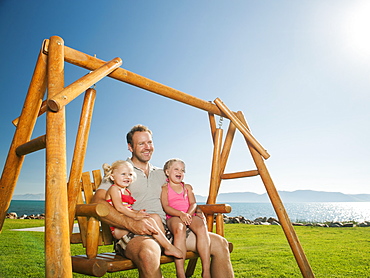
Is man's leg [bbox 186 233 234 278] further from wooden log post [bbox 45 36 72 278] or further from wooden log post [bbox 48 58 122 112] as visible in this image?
wooden log post [bbox 48 58 122 112]

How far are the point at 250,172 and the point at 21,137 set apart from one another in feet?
7.31

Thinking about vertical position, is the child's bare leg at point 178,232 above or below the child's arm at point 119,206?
below

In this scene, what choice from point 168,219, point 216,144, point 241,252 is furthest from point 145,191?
point 241,252

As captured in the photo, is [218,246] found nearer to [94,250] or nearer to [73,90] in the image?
[94,250]

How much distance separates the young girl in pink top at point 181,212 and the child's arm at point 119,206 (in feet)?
1.27

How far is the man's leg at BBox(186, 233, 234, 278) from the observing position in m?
2.88

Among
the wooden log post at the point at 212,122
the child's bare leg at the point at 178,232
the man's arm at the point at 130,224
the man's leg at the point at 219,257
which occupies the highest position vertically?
the wooden log post at the point at 212,122

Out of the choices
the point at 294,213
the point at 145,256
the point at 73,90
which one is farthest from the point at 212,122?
the point at 294,213

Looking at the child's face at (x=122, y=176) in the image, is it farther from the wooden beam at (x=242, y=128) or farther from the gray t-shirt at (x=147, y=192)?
the wooden beam at (x=242, y=128)

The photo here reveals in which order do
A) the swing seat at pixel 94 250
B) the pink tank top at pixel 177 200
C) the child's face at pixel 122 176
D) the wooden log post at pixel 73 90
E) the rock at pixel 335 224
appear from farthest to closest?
the rock at pixel 335 224, the pink tank top at pixel 177 200, the child's face at pixel 122 176, the swing seat at pixel 94 250, the wooden log post at pixel 73 90

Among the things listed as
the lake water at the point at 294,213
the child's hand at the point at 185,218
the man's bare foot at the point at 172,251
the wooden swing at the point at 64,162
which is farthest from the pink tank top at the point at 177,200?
the lake water at the point at 294,213

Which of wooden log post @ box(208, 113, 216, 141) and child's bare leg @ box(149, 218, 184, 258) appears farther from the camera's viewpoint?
wooden log post @ box(208, 113, 216, 141)

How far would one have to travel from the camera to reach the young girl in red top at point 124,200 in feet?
8.42

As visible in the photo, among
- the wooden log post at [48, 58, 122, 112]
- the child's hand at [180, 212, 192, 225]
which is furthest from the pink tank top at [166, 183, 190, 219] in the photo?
the wooden log post at [48, 58, 122, 112]
